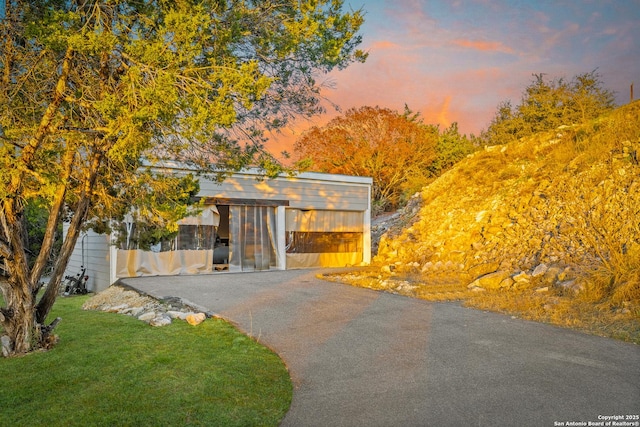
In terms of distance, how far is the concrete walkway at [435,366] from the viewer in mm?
3146

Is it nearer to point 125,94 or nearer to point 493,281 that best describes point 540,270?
point 493,281

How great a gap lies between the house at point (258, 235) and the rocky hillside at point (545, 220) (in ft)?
5.00

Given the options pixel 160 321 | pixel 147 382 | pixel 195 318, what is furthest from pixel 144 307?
pixel 147 382

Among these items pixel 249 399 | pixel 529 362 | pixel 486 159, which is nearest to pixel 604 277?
pixel 529 362

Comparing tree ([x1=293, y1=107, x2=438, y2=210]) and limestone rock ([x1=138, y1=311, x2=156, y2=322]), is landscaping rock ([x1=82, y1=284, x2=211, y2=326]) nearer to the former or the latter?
limestone rock ([x1=138, y1=311, x2=156, y2=322])

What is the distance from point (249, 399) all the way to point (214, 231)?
387 inches

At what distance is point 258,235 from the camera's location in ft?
44.7

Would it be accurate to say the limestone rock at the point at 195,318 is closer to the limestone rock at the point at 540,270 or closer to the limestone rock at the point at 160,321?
the limestone rock at the point at 160,321

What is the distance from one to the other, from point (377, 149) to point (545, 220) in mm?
14671

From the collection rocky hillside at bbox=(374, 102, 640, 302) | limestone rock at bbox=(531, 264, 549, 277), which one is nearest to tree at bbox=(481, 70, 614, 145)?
rocky hillside at bbox=(374, 102, 640, 302)

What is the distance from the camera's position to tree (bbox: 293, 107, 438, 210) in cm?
2458

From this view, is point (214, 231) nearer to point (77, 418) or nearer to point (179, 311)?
point (179, 311)

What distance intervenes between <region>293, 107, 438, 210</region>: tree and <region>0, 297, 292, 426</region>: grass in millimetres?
19760

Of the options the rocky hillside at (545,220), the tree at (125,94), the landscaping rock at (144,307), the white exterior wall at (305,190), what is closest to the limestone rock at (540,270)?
the rocky hillside at (545,220)
